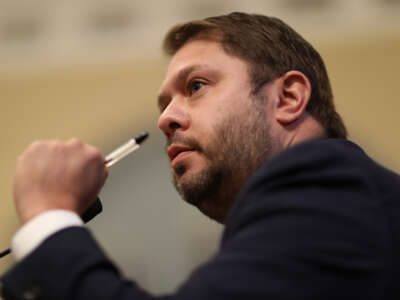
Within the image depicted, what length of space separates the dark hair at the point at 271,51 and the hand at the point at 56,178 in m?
0.53

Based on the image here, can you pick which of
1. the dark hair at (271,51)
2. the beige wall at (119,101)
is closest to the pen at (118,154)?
the dark hair at (271,51)

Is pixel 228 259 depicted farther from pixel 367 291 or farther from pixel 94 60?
pixel 94 60

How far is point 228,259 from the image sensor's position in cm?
83

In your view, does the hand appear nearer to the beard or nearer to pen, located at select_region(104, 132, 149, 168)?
pen, located at select_region(104, 132, 149, 168)

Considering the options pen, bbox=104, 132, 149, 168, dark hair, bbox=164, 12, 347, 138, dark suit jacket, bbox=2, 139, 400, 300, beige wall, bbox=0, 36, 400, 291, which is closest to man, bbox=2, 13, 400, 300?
dark suit jacket, bbox=2, 139, 400, 300

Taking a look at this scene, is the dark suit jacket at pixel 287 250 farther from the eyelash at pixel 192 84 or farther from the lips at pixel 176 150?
the eyelash at pixel 192 84

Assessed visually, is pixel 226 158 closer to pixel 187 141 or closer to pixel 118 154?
pixel 187 141

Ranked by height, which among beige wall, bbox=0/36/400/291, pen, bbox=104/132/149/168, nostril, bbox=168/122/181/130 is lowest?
beige wall, bbox=0/36/400/291

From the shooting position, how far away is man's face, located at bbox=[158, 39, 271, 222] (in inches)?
51.5

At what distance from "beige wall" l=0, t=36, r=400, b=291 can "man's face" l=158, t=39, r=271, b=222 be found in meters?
2.99

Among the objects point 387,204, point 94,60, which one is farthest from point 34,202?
point 94,60

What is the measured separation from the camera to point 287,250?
2.72ft

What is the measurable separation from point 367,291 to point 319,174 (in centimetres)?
19

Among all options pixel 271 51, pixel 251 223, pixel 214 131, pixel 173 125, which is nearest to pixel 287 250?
pixel 251 223
